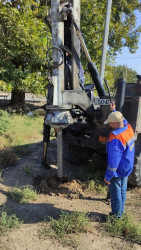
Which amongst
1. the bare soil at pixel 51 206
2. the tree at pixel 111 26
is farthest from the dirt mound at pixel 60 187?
the tree at pixel 111 26

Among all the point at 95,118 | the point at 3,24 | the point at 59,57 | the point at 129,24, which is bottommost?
the point at 95,118

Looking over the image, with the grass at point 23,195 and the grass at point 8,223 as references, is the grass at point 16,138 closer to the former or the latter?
the grass at point 23,195

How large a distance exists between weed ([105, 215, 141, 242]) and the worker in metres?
0.12

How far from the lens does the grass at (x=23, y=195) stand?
3.86 m

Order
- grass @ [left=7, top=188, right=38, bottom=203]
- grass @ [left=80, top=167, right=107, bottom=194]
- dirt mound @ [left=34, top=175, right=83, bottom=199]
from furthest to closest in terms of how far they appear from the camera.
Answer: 1. grass @ [left=80, top=167, right=107, bottom=194]
2. dirt mound @ [left=34, top=175, right=83, bottom=199]
3. grass @ [left=7, top=188, right=38, bottom=203]

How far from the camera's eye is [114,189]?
10.6 feet

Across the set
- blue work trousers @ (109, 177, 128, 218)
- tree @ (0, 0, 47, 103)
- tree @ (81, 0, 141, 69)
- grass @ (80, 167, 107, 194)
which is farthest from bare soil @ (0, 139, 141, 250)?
tree @ (81, 0, 141, 69)

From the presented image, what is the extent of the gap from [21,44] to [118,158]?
6.08 m

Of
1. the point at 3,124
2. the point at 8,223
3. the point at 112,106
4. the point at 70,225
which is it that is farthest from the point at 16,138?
the point at 70,225

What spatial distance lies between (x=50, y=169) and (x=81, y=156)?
0.88 meters

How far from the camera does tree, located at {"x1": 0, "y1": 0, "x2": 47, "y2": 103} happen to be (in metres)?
7.42

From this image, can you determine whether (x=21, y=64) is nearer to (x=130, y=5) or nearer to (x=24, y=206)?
(x=24, y=206)

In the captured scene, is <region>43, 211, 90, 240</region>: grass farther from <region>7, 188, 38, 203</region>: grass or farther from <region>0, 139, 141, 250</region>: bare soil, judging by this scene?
<region>7, 188, 38, 203</region>: grass

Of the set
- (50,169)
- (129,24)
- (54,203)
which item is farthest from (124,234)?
(129,24)
